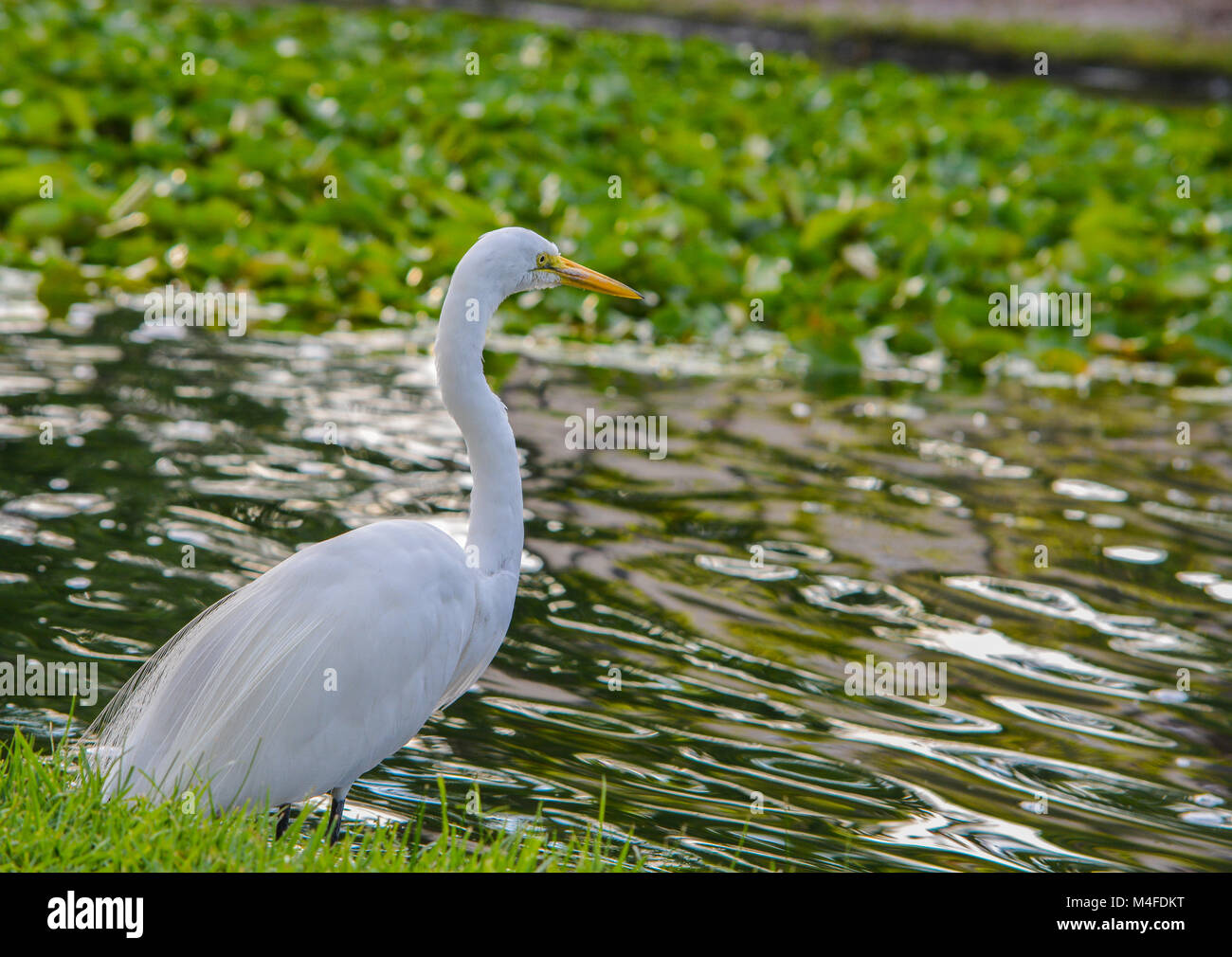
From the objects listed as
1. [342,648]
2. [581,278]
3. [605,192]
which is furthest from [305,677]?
[605,192]

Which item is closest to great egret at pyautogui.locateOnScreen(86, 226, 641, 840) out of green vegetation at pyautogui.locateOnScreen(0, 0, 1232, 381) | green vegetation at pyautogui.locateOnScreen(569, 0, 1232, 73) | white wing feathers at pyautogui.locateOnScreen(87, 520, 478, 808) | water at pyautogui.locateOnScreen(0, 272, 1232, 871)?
white wing feathers at pyautogui.locateOnScreen(87, 520, 478, 808)

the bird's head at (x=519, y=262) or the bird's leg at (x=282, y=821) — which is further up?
the bird's head at (x=519, y=262)

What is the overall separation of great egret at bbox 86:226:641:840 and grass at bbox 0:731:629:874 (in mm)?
111

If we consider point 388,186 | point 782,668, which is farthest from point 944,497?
point 388,186

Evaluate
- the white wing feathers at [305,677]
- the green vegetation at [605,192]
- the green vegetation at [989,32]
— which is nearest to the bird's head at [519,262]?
the white wing feathers at [305,677]

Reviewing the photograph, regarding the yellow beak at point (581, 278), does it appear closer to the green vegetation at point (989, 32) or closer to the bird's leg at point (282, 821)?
the bird's leg at point (282, 821)

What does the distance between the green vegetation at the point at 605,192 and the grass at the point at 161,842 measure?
549 centimetres

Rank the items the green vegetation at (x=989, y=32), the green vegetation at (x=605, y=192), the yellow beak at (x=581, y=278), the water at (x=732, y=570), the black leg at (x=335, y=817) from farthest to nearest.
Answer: the green vegetation at (x=989, y=32), the green vegetation at (x=605, y=192), the water at (x=732, y=570), the yellow beak at (x=581, y=278), the black leg at (x=335, y=817)

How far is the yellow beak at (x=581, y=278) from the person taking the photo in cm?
396

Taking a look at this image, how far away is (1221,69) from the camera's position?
2094cm

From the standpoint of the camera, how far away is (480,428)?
12.5 ft

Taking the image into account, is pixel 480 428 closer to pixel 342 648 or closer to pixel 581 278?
pixel 581 278

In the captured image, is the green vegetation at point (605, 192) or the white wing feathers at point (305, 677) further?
the green vegetation at point (605, 192)

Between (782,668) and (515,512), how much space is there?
70.4 inches
